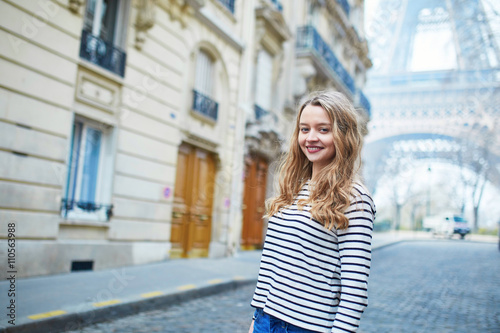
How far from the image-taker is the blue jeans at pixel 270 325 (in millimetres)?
1657

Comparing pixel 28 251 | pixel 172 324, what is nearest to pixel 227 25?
pixel 28 251

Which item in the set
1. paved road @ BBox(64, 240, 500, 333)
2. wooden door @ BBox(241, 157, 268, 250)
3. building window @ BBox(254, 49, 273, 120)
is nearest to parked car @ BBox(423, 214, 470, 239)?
wooden door @ BBox(241, 157, 268, 250)

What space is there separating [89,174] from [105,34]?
8.12 ft

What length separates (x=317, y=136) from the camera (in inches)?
69.7

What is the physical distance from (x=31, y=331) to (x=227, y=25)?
9.43 meters

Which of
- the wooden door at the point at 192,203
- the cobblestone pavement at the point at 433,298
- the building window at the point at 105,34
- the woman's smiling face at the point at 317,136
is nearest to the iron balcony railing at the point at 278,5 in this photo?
the wooden door at the point at 192,203

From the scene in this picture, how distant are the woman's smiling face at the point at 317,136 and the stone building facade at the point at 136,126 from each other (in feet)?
17.6

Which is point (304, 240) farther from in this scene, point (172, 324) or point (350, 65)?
point (350, 65)

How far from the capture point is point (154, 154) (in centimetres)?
908

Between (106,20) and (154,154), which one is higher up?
(106,20)

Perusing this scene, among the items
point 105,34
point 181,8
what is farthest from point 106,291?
point 181,8

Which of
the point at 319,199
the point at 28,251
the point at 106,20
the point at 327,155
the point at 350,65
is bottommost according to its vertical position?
the point at 28,251

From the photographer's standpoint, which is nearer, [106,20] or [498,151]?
[106,20]

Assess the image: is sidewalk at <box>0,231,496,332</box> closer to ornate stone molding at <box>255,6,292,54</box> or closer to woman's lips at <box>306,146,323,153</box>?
woman's lips at <box>306,146,323,153</box>
